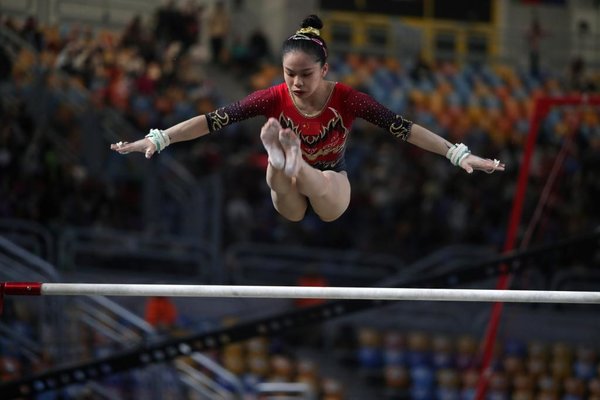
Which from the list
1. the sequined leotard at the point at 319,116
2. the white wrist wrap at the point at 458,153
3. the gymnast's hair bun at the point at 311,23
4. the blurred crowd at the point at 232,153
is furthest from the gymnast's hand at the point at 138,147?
the blurred crowd at the point at 232,153

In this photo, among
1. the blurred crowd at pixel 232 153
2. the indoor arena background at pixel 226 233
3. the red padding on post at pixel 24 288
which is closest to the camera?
the red padding on post at pixel 24 288

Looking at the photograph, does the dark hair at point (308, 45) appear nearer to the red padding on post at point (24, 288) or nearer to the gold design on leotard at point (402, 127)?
the gold design on leotard at point (402, 127)

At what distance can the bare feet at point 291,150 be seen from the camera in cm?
550

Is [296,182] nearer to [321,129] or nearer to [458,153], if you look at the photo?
[321,129]

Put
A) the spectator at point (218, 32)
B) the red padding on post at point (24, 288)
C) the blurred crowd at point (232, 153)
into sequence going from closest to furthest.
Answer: the red padding on post at point (24, 288)
the blurred crowd at point (232, 153)
the spectator at point (218, 32)

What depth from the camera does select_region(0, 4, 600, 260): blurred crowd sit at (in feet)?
39.1

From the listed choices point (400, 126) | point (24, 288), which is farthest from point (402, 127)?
point (24, 288)

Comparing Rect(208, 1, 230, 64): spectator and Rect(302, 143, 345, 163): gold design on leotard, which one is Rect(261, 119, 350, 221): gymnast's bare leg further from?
Rect(208, 1, 230, 64): spectator

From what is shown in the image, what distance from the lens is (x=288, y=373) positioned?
11.7m

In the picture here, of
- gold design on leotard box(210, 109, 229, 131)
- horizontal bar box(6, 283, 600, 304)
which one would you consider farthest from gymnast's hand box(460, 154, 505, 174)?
gold design on leotard box(210, 109, 229, 131)

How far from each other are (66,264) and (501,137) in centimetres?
619

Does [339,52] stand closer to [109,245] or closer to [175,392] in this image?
[109,245]

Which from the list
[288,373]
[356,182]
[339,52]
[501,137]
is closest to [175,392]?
[288,373]

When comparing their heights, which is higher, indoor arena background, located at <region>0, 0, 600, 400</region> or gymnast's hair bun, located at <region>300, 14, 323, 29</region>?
gymnast's hair bun, located at <region>300, 14, 323, 29</region>
